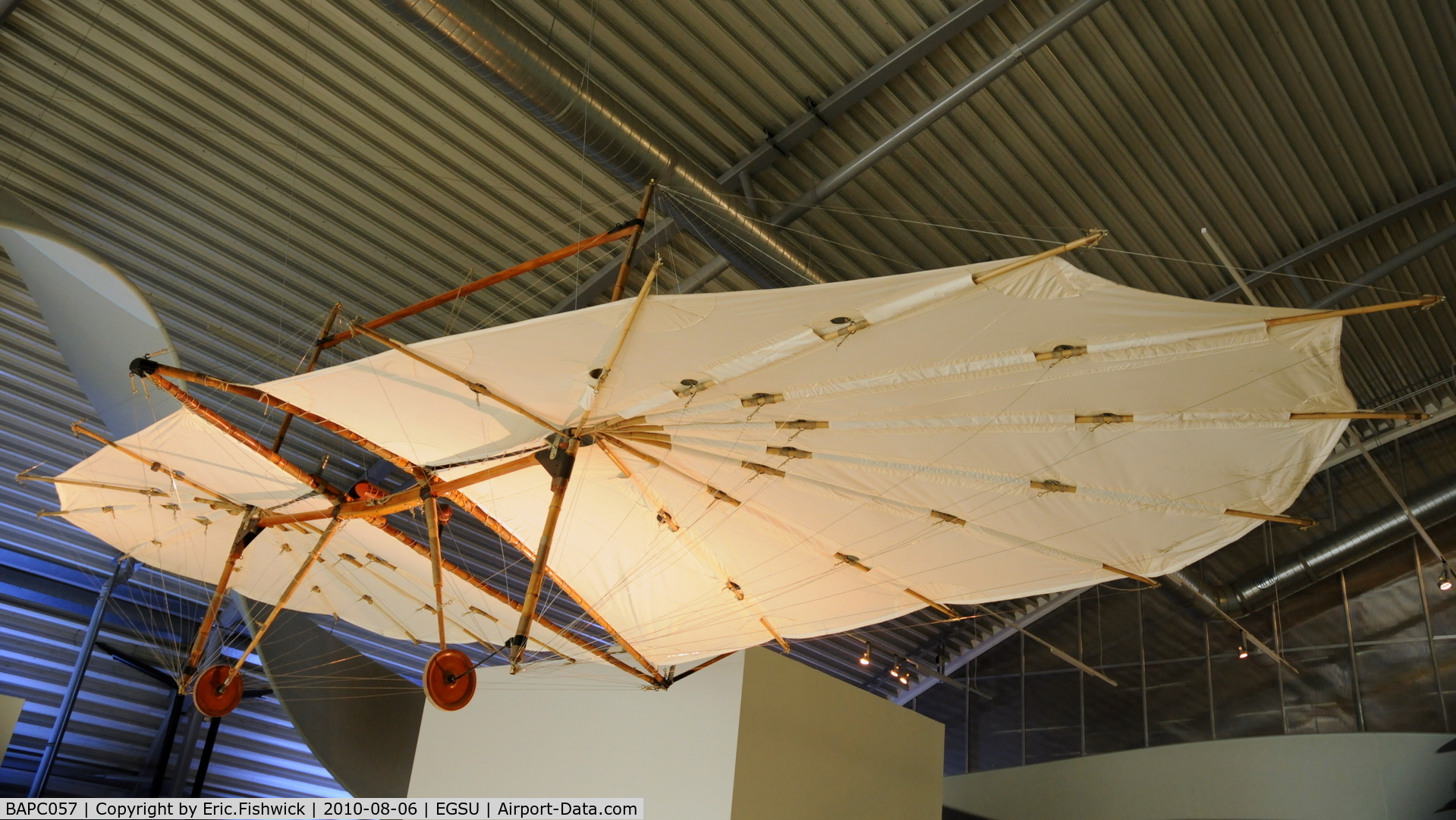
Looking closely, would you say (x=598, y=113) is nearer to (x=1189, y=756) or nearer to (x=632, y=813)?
(x=632, y=813)

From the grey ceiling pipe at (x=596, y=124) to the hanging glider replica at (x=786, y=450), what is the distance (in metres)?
2.27

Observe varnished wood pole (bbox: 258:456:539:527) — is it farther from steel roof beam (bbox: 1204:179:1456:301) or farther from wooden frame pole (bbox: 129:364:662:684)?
steel roof beam (bbox: 1204:179:1456:301)

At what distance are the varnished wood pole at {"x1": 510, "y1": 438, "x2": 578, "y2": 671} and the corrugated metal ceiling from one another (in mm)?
3069

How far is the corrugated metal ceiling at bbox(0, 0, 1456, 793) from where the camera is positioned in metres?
10.2

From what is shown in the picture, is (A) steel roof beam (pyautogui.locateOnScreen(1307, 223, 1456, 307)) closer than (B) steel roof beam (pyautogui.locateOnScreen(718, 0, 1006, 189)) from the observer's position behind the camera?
No

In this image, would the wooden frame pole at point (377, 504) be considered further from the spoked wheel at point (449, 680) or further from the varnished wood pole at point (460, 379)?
the spoked wheel at point (449, 680)

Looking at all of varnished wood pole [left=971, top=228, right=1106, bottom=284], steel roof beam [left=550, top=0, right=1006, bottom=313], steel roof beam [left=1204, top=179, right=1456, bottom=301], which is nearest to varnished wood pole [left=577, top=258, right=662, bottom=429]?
varnished wood pole [left=971, top=228, right=1106, bottom=284]

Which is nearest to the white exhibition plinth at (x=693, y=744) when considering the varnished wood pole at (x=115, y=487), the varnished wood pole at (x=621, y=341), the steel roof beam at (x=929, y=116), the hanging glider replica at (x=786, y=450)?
the hanging glider replica at (x=786, y=450)

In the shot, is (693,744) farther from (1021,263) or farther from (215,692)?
(1021,263)

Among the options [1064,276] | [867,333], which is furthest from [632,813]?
[1064,276]

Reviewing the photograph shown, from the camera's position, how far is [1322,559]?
17734mm

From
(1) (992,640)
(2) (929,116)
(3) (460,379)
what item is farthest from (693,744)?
(1) (992,640)

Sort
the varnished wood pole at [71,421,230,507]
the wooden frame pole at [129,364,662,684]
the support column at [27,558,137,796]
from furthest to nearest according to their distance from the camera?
the support column at [27,558,137,796] → the varnished wood pole at [71,421,230,507] → the wooden frame pole at [129,364,662,684]

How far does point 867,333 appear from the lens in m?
6.06
